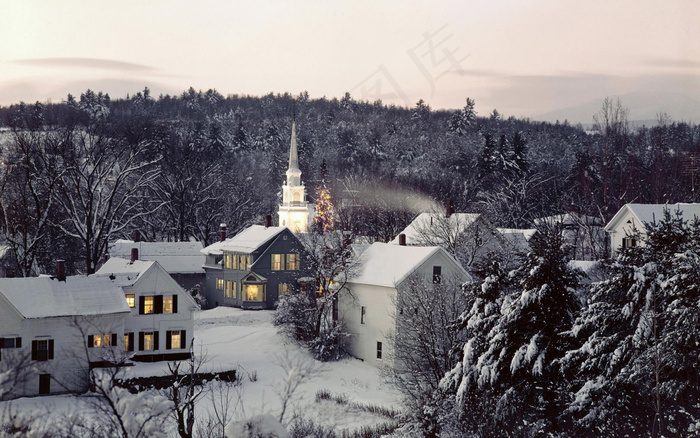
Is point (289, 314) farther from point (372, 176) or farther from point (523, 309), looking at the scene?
point (372, 176)

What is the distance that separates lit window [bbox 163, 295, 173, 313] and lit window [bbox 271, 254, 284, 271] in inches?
724

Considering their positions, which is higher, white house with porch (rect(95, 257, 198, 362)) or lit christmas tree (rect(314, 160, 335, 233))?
lit christmas tree (rect(314, 160, 335, 233))

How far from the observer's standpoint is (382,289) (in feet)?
144

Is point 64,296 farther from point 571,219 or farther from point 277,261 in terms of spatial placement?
point 571,219

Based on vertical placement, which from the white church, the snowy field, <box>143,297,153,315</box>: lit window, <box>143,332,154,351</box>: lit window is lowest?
the snowy field

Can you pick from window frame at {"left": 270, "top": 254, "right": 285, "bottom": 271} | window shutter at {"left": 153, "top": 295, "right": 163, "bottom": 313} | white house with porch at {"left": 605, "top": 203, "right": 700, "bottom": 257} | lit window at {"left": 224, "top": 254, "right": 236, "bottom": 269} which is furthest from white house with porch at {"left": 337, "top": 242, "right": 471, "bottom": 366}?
lit window at {"left": 224, "top": 254, "right": 236, "bottom": 269}

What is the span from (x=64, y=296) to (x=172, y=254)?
28.3 metres

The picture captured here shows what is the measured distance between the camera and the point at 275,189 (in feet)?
389

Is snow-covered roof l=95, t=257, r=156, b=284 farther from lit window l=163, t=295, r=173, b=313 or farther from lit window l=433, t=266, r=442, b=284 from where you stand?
lit window l=433, t=266, r=442, b=284

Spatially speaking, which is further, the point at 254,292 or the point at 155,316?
the point at 254,292

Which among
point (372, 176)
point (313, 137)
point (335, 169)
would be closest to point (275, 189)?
point (335, 169)

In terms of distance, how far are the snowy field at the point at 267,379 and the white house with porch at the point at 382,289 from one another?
1.40 m

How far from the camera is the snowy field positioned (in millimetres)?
34156

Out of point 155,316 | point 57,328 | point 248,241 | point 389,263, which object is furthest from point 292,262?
point 57,328
